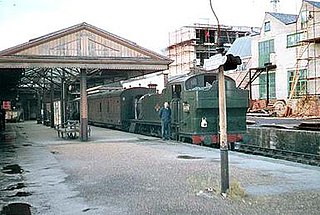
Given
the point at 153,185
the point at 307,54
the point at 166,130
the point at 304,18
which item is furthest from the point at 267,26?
the point at 153,185

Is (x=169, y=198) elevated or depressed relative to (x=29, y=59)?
depressed

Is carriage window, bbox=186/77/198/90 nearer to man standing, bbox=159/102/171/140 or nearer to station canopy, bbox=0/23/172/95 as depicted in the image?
man standing, bbox=159/102/171/140

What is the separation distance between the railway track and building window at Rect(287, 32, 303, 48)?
22.3 metres

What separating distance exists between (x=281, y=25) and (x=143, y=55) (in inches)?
1062

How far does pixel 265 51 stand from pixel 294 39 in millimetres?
4687

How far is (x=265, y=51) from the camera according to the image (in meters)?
45.7

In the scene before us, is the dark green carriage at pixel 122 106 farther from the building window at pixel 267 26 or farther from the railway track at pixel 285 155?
the building window at pixel 267 26

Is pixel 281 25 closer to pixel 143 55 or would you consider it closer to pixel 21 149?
pixel 143 55

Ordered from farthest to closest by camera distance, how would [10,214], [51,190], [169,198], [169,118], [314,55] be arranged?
[314,55] → [169,118] → [51,190] → [169,198] → [10,214]

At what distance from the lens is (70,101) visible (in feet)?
150

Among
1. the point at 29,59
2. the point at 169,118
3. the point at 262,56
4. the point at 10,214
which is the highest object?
the point at 262,56

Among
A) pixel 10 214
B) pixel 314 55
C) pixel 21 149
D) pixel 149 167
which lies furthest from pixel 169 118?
pixel 314 55

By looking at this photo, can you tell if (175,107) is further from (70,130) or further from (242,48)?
(242,48)

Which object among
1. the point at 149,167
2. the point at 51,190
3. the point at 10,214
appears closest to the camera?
the point at 10,214
